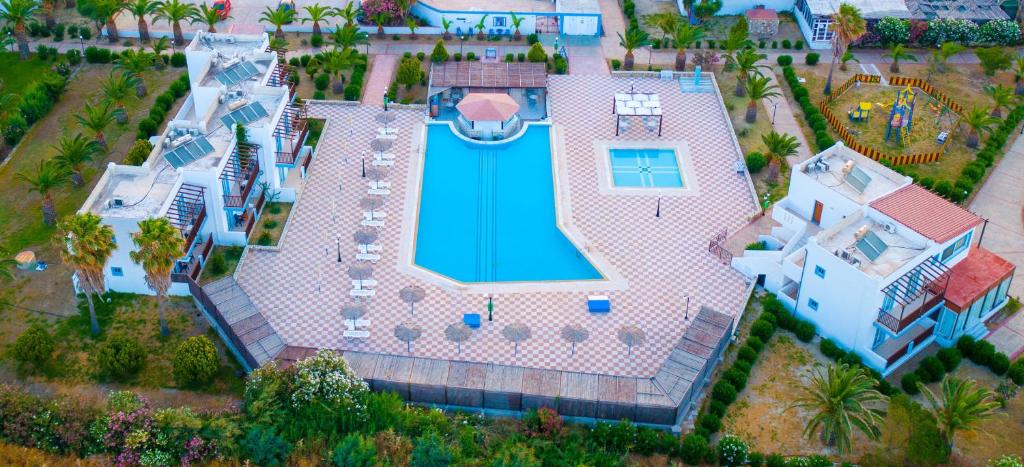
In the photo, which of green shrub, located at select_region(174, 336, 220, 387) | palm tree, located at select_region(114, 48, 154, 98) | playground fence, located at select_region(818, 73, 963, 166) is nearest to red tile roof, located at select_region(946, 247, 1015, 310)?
playground fence, located at select_region(818, 73, 963, 166)

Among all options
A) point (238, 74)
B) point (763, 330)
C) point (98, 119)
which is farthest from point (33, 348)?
point (763, 330)

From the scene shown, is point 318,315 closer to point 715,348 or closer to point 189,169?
point 189,169

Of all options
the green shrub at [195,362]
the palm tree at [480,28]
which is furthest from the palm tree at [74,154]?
the palm tree at [480,28]

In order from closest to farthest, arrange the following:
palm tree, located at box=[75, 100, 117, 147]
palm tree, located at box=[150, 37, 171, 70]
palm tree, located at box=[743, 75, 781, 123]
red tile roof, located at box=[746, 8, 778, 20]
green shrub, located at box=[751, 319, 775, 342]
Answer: green shrub, located at box=[751, 319, 775, 342]
palm tree, located at box=[75, 100, 117, 147]
palm tree, located at box=[743, 75, 781, 123]
palm tree, located at box=[150, 37, 171, 70]
red tile roof, located at box=[746, 8, 778, 20]

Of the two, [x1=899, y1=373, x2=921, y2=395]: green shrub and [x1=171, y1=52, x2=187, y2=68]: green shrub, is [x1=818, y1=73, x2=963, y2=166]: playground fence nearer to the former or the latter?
[x1=899, y1=373, x2=921, y2=395]: green shrub

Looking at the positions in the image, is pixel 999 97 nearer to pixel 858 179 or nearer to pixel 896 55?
pixel 896 55

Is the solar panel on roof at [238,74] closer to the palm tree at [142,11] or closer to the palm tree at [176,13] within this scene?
the palm tree at [176,13]
